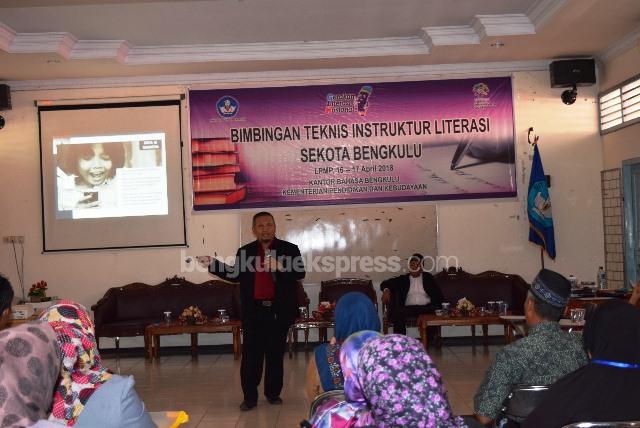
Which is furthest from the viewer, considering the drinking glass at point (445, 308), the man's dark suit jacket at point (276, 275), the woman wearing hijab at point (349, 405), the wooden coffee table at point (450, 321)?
the drinking glass at point (445, 308)

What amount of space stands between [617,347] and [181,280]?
312 inches

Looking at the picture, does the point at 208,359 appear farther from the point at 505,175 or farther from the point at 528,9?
the point at 528,9

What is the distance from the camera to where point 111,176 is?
10094 millimetres

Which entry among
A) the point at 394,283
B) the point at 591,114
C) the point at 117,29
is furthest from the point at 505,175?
the point at 117,29

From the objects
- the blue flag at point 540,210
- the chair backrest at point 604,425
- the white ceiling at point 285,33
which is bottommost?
the chair backrest at point 604,425

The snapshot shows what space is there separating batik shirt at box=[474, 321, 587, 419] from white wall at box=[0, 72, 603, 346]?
22.7 feet

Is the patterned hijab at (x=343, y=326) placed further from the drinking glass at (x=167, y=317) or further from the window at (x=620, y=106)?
the window at (x=620, y=106)

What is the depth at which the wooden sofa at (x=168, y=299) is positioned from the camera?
32.6 ft

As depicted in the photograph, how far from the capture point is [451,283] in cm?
1001

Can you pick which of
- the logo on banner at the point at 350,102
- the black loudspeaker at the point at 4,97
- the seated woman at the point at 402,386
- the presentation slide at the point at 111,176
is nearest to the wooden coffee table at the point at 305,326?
the presentation slide at the point at 111,176

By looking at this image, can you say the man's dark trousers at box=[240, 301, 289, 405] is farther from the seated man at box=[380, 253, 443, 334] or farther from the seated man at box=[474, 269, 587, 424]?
the seated man at box=[474, 269, 587, 424]

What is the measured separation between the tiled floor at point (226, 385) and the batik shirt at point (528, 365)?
2796mm

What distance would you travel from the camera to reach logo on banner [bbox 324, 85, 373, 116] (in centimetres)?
1022

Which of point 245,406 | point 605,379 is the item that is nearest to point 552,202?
point 245,406
